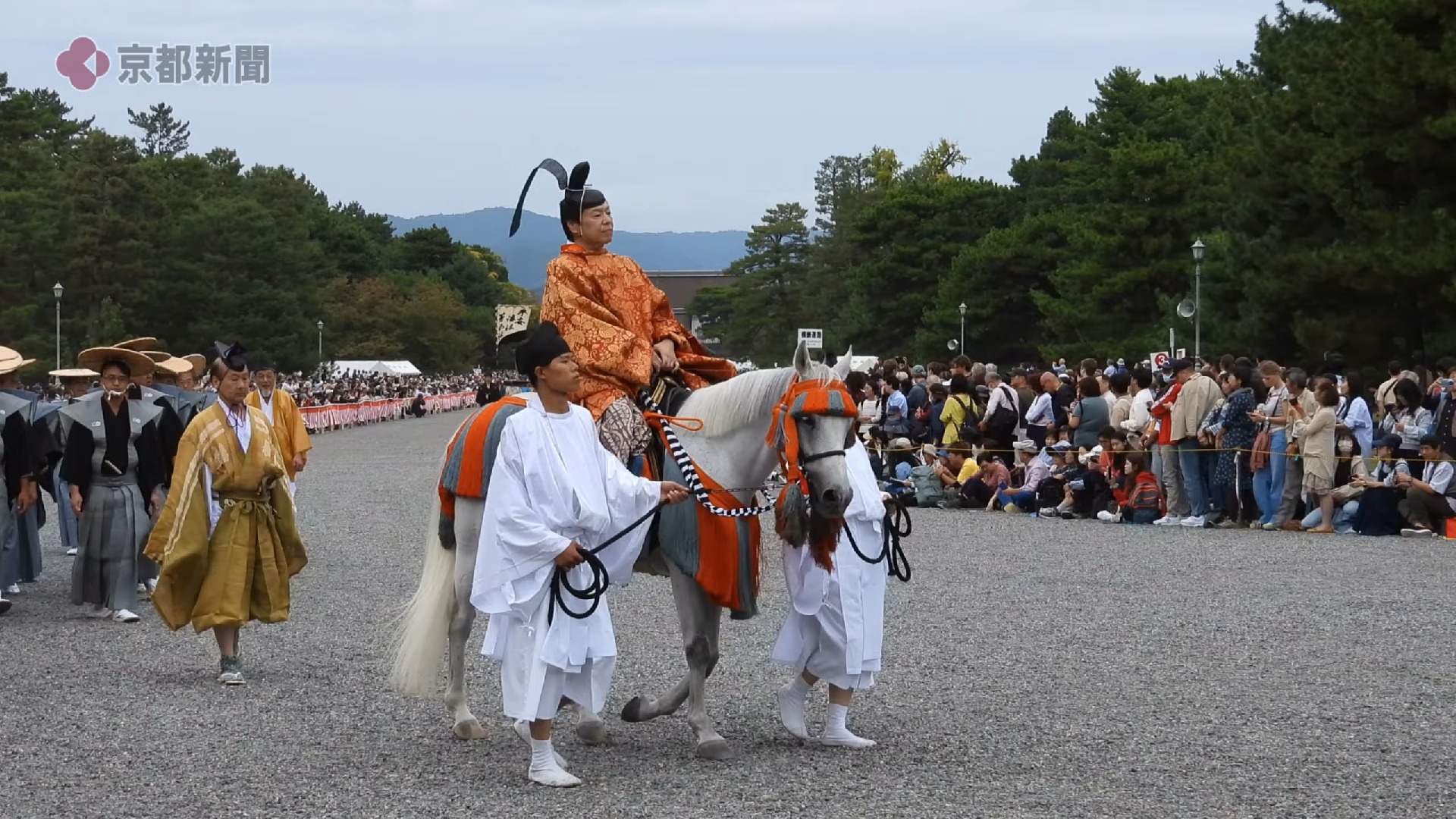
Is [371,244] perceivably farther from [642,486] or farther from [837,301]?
[642,486]

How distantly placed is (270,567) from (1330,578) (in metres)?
7.98

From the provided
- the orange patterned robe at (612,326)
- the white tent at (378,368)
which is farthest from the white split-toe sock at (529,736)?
the white tent at (378,368)

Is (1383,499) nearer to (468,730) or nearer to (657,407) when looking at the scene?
(657,407)

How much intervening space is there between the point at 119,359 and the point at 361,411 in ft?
155

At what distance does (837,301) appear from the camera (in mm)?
87938

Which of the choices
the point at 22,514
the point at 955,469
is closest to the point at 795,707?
the point at 22,514

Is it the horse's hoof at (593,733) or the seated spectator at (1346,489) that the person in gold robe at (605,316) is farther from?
the seated spectator at (1346,489)

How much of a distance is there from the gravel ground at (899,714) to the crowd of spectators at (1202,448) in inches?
102

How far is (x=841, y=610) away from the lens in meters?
7.30

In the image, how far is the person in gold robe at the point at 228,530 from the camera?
9188mm

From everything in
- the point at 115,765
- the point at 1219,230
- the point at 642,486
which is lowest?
the point at 115,765

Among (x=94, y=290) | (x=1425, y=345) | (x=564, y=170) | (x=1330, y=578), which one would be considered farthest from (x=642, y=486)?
(x=94, y=290)

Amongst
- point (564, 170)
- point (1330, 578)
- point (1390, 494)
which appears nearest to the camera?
point (564, 170)

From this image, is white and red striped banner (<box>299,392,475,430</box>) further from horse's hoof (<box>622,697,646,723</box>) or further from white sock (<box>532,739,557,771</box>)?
white sock (<box>532,739,557,771</box>)
